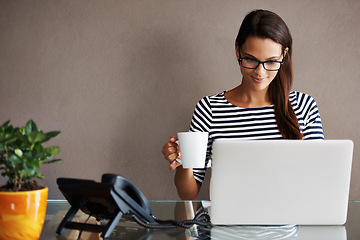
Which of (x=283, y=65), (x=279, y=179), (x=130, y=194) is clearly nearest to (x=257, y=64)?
(x=283, y=65)

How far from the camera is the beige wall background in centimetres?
211

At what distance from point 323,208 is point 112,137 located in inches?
51.1

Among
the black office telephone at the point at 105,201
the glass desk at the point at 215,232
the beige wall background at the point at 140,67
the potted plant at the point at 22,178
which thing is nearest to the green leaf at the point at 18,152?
the potted plant at the point at 22,178

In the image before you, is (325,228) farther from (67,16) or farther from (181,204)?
(67,16)

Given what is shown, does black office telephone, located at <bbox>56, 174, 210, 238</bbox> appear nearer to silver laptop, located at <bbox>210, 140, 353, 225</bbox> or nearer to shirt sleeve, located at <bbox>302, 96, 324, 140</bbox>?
silver laptop, located at <bbox>210, 140, 353, 225</bbox>

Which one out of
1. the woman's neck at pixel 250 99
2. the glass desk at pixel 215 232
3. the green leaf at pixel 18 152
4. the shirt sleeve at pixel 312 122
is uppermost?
the woman's neck at pixel 250 99

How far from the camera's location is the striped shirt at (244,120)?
196 cm

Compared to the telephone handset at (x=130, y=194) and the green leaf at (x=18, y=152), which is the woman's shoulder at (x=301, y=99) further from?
the green leaf at (x=18, y=152)

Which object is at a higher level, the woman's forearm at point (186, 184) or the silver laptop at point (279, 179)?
the silver laptop at point (279, 179)

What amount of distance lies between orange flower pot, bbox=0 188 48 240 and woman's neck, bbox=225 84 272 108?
127 cm

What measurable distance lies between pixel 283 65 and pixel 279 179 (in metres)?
0.98

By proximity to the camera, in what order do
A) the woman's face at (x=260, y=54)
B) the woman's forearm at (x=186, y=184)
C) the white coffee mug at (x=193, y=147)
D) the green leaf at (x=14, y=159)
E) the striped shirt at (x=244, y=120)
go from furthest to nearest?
the striped shirt at (x=244, y=120) < the woman's forearm at (x=186, y=184) < the woman's face at (x=260, y=54) < the white coffee mug at (x=193, y=147) < the green leaf at (x=14, y=159)

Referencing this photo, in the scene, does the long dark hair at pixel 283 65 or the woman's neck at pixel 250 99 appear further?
the woman's neck at pixel 250 99

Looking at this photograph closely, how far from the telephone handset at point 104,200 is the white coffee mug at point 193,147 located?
6.9 inches
